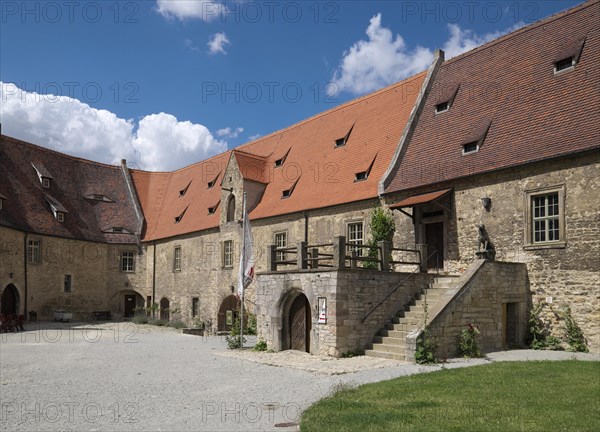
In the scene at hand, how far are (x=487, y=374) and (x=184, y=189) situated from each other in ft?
101

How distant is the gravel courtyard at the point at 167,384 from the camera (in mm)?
10000

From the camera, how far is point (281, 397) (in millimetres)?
11734

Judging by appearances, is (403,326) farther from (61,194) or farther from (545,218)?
(61,194)

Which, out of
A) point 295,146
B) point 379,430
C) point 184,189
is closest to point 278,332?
point 379,430

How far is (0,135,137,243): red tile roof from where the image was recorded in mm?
34594

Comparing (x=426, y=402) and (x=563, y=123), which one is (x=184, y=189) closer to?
(x=563, y=123)

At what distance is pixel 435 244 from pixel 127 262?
25.0 metres

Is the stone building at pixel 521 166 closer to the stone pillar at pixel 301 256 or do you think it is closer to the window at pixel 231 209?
the stone pillar at pixel 301 256

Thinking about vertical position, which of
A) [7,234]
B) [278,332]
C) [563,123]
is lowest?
[278,332]

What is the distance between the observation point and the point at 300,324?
64.2 feet

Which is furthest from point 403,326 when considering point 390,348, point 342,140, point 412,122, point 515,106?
point 342,140

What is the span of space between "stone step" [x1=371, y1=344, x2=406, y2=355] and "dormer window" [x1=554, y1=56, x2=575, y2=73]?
1068 cm

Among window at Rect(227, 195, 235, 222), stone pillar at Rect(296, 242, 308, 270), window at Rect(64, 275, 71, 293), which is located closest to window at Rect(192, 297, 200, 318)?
window at Rect(227, 195, 235, 222)

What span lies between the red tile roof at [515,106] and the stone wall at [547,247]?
0.49m
